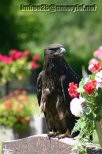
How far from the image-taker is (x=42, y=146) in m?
7.38

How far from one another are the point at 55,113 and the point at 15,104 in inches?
233

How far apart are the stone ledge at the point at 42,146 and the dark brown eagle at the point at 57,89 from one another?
0.45 meters

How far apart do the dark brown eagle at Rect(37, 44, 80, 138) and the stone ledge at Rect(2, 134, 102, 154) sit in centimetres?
45

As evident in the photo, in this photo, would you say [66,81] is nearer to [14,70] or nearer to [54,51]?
[54,51]

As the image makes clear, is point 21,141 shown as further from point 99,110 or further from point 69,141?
point 99,110

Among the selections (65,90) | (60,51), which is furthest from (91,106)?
(60,51)

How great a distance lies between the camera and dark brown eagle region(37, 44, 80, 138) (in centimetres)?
793

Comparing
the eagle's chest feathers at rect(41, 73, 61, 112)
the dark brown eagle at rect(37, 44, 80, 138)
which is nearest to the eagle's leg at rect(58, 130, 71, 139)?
the dark brown eagle at rect(37, 44, 80, 138)

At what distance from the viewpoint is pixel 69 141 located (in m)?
6.95

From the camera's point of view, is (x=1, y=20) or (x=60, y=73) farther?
(x=1, y=20)

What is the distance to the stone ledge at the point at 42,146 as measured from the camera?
6.78 metres

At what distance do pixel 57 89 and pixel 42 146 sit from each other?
834 millimetres

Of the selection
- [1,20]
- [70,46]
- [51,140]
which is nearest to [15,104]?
[51,140]

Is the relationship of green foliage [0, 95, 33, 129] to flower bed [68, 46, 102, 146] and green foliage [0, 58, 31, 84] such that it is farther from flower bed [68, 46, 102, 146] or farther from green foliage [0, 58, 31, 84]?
flower bed [68, 46, 102, 146]
